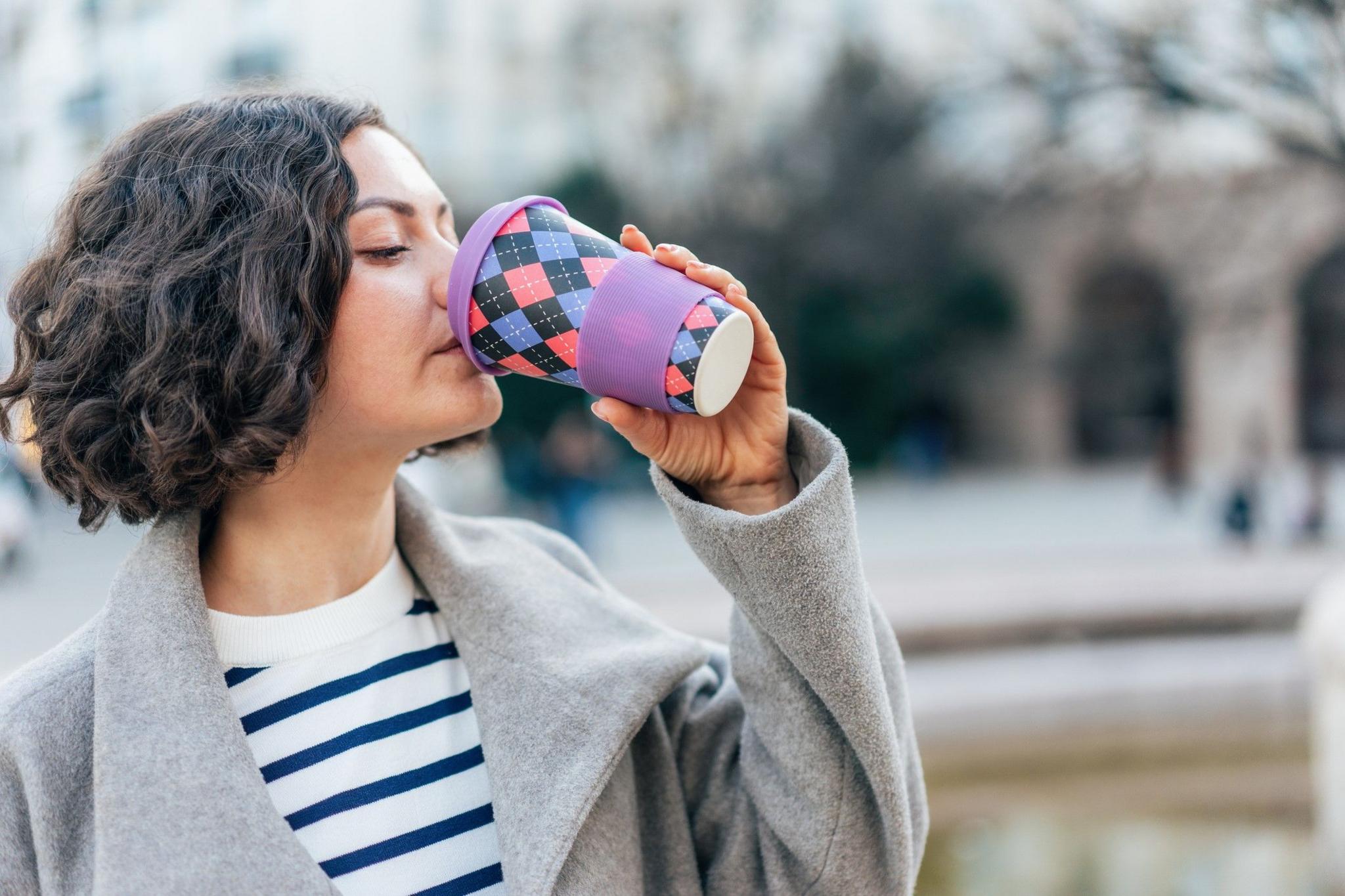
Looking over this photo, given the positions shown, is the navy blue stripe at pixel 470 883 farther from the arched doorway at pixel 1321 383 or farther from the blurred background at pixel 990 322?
the arched doorway at pixel 1321 383

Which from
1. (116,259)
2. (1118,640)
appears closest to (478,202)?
(1118,640)

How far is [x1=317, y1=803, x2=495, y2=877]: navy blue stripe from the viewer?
1373 mm

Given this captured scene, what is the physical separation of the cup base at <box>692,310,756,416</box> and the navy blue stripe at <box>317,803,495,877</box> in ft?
1.93

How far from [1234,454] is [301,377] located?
2171cm

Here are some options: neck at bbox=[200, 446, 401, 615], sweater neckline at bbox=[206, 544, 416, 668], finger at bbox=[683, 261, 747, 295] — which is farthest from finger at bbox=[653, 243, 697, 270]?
sweater neckline at bbox=[206, 544, 416, 668]

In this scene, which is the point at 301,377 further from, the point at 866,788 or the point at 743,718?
the point at 866,788

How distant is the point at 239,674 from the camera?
146 centimetres

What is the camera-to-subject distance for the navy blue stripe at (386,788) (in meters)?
1.39

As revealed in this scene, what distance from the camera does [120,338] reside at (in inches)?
55.8

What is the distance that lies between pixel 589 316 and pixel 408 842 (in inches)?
A: 26.7

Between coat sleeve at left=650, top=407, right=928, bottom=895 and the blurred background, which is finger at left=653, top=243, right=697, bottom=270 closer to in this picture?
coat sleeve at left=650, top=407, right=928, bottom=895

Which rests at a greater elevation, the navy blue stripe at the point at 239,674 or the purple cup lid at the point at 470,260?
the purple cup lid at the point at 470,260

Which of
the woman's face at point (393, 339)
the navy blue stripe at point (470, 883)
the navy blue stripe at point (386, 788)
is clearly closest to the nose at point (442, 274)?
the woman's face at point (393, 339)

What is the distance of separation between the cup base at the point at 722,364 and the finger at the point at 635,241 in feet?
0.50
